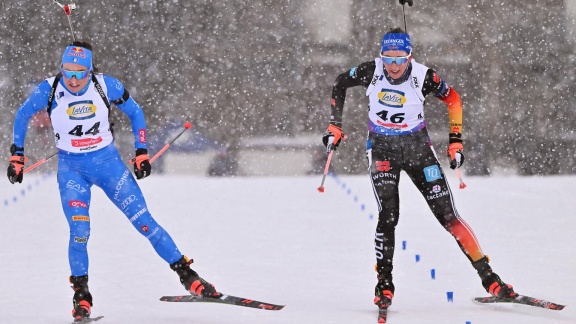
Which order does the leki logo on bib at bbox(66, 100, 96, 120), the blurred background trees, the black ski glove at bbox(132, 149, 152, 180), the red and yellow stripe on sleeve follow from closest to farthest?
the leki logo on bib at bbox(66, 100, 96, 120) < the black ski glove at bbox(132, 149, 152, 180) < the red and yellow stripe on sleeve < the blurred background trees

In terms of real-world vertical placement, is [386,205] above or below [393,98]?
below

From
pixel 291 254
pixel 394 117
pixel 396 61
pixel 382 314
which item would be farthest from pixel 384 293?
pixel 291 254

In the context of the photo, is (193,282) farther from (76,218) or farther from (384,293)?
(384,293)

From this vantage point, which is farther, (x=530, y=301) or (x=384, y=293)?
(x=384, y=293)

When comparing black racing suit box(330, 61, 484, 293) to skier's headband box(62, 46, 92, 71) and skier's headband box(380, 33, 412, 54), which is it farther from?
skier's headband box(62, 46, 92, 71)

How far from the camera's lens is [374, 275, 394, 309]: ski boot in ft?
19.7

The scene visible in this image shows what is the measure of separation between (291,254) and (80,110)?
9.65ft

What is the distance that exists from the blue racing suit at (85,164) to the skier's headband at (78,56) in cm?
17

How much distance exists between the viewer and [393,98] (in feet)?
20.3

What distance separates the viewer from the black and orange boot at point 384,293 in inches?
236

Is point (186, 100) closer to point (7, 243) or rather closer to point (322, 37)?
point (322, 37)

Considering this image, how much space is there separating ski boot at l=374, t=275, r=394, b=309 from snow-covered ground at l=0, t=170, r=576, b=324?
10cm

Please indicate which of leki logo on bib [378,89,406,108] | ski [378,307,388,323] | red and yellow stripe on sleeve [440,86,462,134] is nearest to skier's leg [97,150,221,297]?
ski [378,307,388,323]

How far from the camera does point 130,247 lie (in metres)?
8.72
